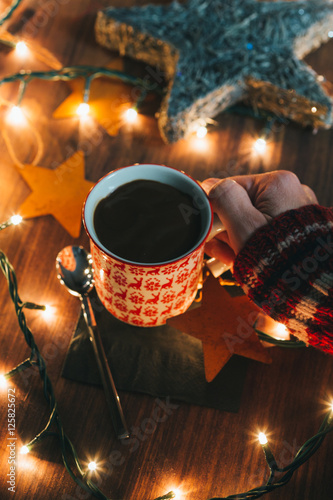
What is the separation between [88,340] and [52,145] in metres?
0.36

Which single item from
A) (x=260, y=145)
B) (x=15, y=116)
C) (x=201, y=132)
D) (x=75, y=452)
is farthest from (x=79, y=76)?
(x=75, y=452)

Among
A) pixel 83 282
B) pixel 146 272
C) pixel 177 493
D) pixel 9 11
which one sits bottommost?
pixel 177 493

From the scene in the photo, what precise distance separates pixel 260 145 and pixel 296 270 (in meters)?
0.35

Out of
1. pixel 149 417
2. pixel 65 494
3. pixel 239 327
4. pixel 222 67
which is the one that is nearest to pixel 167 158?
pixel 222 67

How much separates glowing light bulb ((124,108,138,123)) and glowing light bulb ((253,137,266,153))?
23 centimetres

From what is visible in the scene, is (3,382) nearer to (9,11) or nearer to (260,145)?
(260,145)

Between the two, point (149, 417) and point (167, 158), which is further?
point (167, 158)

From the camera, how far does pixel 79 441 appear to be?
54 cm

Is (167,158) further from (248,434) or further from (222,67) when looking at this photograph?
(248,434)

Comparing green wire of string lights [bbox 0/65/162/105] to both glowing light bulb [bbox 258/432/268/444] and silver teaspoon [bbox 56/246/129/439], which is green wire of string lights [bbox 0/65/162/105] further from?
glowing light bulb [bbox 258/432/268/444]

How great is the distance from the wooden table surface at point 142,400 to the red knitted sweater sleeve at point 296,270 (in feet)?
0.35

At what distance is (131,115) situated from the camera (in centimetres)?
79

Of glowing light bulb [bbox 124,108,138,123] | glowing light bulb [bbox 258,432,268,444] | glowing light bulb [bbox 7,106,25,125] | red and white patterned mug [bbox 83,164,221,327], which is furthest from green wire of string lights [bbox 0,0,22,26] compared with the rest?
glowing light bulb [bbox 258,432,268,444]

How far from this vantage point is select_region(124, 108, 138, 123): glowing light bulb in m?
0.79
